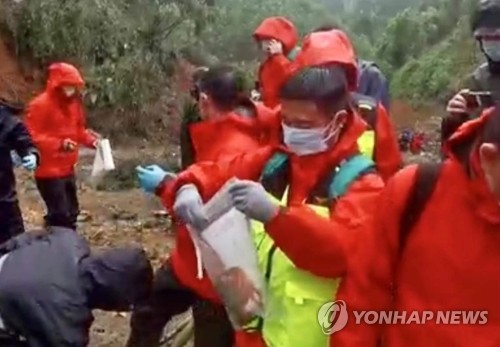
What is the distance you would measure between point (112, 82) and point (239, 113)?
13638 millimetres

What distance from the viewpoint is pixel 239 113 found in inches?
179

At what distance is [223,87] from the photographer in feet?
14.7

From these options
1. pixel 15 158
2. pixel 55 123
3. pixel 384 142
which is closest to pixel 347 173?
pixel 384 142

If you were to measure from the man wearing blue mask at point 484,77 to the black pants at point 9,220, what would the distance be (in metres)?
3.04

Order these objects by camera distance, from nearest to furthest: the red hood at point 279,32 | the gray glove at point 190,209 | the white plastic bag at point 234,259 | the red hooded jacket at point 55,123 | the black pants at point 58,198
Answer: the white plastic bag at point 234,259, the gray glove at point 190,209, the red hood at point 279,32, the red hooded jacket at point 55,123, the black pants at point 58,198

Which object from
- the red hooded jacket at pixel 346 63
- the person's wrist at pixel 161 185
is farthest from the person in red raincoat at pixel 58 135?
the red hooded jacket at pixel 346 63

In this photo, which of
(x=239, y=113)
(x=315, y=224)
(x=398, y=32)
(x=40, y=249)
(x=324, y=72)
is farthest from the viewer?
(x=398, y=32)

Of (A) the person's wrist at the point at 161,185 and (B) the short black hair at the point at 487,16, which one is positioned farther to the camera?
(B) the short black hair at the point at 487,16

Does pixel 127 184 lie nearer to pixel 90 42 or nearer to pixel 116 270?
pixel 90 42

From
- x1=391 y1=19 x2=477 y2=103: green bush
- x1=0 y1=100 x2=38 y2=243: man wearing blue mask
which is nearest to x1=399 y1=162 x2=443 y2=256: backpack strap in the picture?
x1=0 y1=100 x2=38 y2=243: man wearing blue mask

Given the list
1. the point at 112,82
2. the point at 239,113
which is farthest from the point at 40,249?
the point at 112,82

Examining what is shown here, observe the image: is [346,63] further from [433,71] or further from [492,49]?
[433,71]

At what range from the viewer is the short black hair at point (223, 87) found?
4.48 metres

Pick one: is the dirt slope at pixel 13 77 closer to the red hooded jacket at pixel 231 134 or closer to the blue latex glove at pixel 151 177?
the red hooded jacket at pixel 231 134
